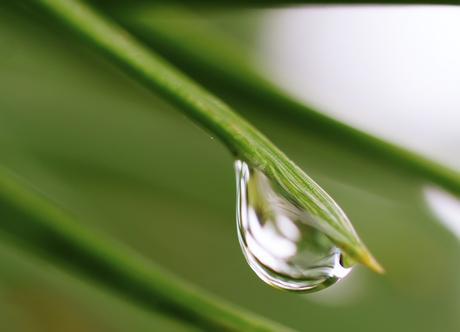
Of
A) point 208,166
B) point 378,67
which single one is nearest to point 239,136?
point 208,166

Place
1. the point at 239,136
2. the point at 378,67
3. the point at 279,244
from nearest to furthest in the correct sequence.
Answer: the point at 239,136
the point at 279,244
the point at 378,67

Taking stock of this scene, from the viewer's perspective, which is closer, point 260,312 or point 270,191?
point 270,191

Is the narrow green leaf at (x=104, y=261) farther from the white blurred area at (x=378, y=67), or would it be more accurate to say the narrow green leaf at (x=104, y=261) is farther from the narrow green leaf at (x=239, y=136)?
the white blurred area at (x=378, y=67)

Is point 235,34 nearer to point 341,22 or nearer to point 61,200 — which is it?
point 341,22

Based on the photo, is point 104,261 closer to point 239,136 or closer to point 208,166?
point 239,136

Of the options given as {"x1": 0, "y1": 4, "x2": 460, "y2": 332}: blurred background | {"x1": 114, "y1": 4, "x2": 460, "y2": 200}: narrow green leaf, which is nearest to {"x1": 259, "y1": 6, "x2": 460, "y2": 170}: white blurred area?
{"x1": 0, "y1": 4, "x2": 460, "y2": 332}: blurred background

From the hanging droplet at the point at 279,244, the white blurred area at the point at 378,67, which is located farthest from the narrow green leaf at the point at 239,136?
the white blurred area at the point at 378,67

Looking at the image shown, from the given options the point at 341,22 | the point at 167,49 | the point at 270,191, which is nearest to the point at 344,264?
the point at 270,191
